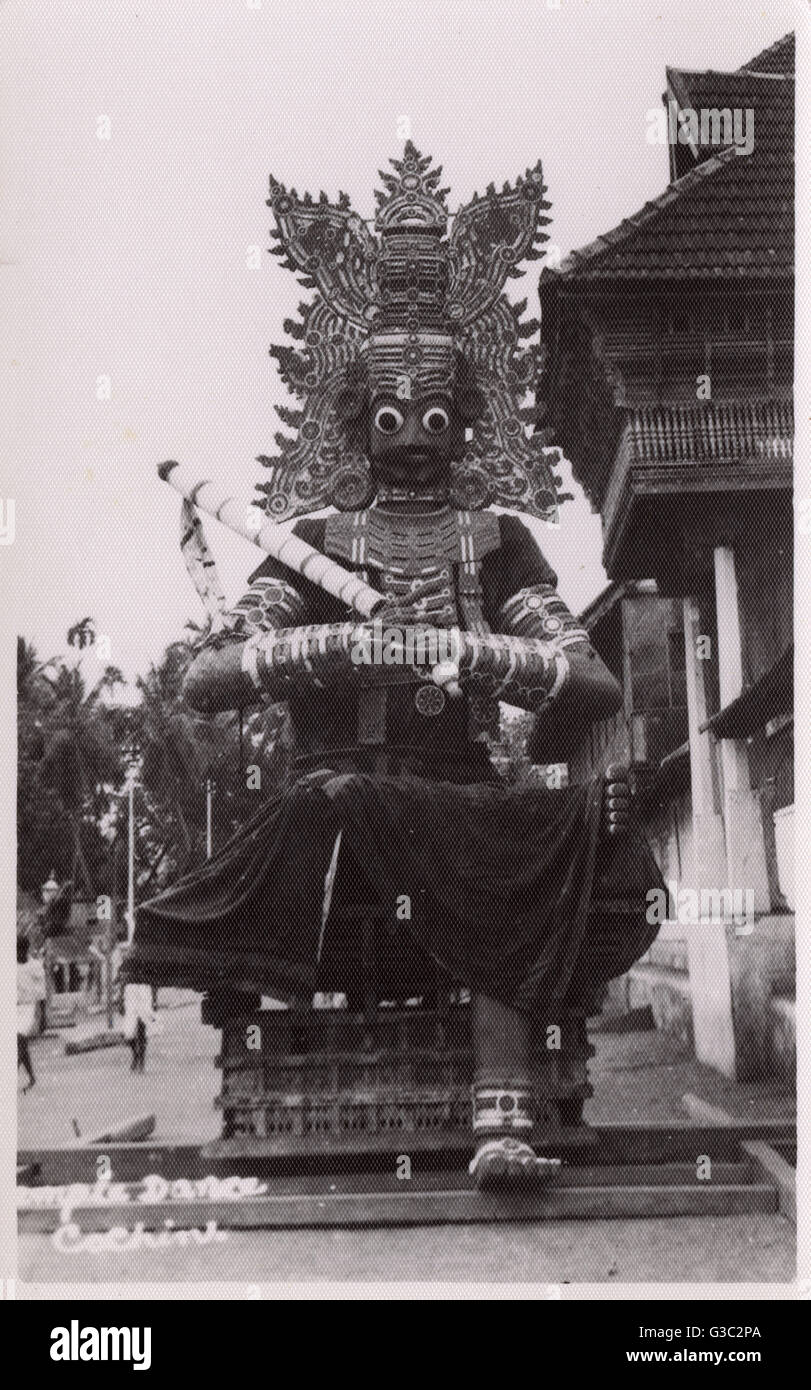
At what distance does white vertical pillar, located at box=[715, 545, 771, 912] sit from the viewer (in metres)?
6.64

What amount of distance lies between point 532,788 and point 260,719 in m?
1.42

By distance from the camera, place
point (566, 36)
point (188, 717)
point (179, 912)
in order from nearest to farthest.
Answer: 1. point (179, 912)
2. point (566, 36)
3. point (188, 717)

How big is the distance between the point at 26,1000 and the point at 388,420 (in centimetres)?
224

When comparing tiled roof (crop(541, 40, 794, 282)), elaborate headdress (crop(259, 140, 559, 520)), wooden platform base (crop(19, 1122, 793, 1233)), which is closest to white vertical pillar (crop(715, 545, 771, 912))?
tiled roof (crop(541, 40, 794, 282))

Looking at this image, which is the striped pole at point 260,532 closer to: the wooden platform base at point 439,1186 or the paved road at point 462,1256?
the wooden platform base at point 439,1186

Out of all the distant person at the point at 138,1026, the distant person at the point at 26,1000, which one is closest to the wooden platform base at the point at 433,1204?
the distant person at the point at 26,1000

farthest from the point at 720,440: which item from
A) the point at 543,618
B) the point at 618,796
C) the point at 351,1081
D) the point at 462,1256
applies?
the point at 462,1256

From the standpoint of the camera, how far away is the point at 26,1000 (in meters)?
5.45

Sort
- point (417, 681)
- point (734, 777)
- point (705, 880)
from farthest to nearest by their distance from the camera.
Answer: point (734, 777) → point (705, 880) → point (417, 681)

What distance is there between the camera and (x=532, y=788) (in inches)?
210

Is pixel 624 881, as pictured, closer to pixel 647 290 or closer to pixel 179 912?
Answer: pixel 179 912

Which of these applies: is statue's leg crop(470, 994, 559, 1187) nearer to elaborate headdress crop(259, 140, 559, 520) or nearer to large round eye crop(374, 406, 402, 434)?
elaborate headdress crop(259, 140, 559, 520)

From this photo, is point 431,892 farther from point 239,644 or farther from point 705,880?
point 705,880
